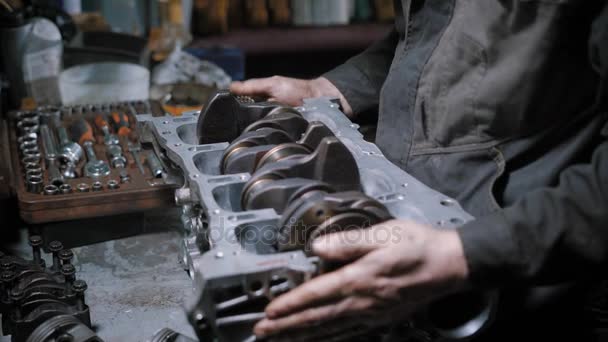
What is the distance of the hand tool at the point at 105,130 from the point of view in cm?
267

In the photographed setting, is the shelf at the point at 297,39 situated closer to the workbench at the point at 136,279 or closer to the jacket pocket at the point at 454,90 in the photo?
the workbench at the point at 136,279

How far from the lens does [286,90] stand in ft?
7.08

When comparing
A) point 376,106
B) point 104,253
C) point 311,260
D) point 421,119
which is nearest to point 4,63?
point 104,253

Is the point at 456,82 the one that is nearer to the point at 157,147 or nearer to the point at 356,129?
the point at 356,129

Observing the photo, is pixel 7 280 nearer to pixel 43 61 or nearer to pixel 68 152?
pixel 68 152

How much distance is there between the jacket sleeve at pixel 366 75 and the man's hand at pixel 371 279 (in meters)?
0.92

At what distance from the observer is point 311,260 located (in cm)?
129

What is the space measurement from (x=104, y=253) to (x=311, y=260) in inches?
45.2

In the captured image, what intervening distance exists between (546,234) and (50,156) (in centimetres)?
183

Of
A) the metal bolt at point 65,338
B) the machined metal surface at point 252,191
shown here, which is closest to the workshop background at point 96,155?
the metal bolt at point 65,338

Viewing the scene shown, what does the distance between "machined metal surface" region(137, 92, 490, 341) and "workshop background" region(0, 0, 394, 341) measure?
15 centimetres

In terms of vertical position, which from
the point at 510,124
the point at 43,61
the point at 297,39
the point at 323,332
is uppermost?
the point at 510,124

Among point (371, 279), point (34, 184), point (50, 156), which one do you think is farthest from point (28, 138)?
point (371, 279)

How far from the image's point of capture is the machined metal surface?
1.28 metres
